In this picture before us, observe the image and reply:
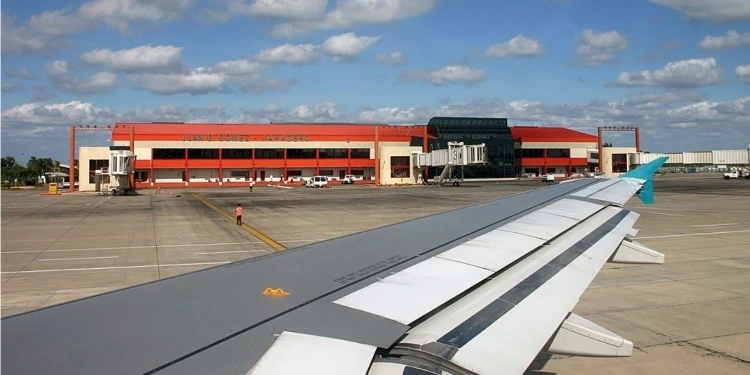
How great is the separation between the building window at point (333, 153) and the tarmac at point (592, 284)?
5190 cm

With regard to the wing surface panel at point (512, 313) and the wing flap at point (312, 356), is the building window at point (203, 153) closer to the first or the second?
the wing surface panel at point (512, 313)

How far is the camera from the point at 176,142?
77562mm

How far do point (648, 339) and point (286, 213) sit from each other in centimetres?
2560

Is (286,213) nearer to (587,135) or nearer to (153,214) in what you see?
(153,214)

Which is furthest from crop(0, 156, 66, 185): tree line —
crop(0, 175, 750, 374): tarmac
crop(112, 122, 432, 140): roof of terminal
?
crop(0, 175, 750, 374): tarmac

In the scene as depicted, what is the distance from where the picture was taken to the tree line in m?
109

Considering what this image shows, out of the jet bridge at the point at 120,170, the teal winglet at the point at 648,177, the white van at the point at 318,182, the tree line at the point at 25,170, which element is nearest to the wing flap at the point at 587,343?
the teal winglet at the point at 648,177

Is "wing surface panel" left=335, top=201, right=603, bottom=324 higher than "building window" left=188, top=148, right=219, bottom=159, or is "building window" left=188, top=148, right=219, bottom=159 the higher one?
"building window" left=188, top=148, right=219, bottom=159

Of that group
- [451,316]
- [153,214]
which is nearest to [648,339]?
[451,316]

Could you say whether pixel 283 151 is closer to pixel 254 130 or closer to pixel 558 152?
pixel 254 130

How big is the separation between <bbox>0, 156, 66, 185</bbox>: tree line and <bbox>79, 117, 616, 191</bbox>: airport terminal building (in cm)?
4407

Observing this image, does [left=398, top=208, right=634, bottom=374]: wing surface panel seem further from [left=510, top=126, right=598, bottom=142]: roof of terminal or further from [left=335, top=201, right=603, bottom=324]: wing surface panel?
[left=510, top=126, right=598, bottom=142]: roof of terminal

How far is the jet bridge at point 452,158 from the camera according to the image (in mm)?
64312

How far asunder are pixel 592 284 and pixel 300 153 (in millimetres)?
74346
